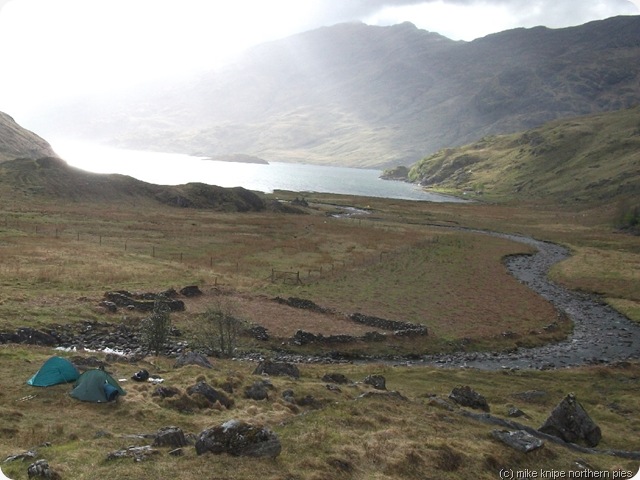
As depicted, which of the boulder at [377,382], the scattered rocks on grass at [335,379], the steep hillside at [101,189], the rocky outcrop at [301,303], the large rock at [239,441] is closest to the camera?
the large rock at [239,441]

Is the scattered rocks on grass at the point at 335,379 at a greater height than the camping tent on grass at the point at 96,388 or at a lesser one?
lesser

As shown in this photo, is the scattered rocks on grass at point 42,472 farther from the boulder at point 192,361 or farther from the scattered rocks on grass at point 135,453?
the boulder at point 192,361

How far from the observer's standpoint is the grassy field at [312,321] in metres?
17.9

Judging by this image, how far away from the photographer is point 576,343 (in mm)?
47688

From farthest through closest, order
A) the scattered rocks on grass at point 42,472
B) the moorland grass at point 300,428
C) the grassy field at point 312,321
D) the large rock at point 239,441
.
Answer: the grassy field at point 312,321
the large rock at point 239,441
the moorland grass at point 300,428
the scattered rocks on grass at point 42,472

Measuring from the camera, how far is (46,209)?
106 meters

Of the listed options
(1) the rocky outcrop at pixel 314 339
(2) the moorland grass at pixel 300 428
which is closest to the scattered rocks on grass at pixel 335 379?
(2) the moorland grass at pixel 300 428

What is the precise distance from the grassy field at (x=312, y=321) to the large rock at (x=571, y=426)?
156 cm

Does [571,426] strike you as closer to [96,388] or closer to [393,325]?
[96,388]

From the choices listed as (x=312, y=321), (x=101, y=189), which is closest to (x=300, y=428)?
(x=312, y=321)

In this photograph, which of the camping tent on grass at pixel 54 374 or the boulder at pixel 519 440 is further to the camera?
the camping tent on grass at pixel 54 374

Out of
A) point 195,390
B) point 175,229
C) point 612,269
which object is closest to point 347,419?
point 195,390

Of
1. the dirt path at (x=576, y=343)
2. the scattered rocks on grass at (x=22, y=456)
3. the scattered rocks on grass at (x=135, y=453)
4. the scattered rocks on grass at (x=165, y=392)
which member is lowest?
the dirt path at (x=576, y=343)

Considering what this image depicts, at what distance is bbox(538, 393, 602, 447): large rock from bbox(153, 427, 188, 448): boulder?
54.4 feet
